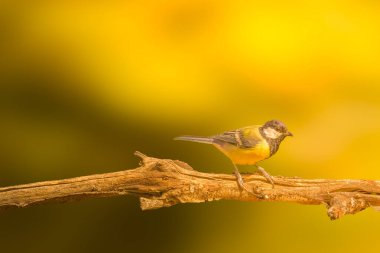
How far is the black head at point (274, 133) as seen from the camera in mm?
2338

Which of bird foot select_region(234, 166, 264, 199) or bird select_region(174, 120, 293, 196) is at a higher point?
bird select_region(174, 120, 293, 196)

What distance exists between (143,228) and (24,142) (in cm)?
63

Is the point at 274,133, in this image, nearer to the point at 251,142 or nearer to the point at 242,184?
the point at 251,142

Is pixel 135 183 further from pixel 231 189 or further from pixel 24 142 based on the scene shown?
pixel 24 142

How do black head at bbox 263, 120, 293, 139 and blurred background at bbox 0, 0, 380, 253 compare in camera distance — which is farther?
blurred background at bbox 0, 0, 380, 253

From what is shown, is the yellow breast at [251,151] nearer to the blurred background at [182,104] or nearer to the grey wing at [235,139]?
the grey wing at [235,139]

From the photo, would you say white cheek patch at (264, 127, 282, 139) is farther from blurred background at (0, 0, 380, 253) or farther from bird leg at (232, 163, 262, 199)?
blurred background at (0, 0, 380, 253)

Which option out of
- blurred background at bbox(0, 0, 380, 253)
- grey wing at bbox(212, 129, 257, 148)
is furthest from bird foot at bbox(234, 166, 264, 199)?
blurred background at bbox(0, 0, 380, 253)

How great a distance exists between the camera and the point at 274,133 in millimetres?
2352

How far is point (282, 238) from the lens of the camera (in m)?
2.75

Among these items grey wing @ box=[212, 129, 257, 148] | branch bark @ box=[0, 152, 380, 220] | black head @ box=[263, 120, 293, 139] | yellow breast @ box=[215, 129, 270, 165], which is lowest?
branch bark @ box=[0, 152, 380, 220]

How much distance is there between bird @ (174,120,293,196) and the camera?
2312 millimetres

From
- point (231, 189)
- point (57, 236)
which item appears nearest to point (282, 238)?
point (231, 189)

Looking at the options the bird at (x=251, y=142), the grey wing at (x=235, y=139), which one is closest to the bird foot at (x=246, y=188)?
the bird at (x=251, y=142)
